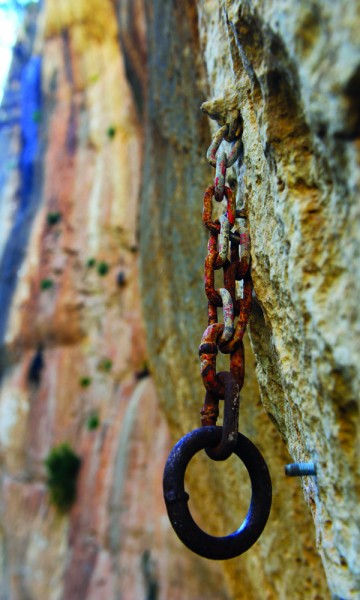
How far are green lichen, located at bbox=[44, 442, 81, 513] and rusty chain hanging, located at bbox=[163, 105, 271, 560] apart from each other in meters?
7.37

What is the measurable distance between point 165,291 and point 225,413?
295cm

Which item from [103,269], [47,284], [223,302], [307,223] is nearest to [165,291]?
[223,302]

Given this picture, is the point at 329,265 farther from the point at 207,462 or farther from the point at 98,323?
the point at 98,323

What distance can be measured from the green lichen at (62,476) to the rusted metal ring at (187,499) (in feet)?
24.2

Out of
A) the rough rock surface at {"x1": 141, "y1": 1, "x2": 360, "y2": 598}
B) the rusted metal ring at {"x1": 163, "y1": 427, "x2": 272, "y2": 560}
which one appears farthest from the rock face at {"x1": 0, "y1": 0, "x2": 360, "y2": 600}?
the rusted metal ring at {"x1": 163, "y1": 427, "x2": 272, "y2": 560}

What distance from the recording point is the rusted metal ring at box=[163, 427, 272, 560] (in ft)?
3.76

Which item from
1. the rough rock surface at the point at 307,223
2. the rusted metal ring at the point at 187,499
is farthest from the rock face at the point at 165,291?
the rusted metal ring at the point at 187,499

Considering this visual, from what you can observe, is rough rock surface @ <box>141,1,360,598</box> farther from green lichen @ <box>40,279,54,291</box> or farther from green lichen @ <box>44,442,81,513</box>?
green lichen @ <box>40,279,54,291</box>

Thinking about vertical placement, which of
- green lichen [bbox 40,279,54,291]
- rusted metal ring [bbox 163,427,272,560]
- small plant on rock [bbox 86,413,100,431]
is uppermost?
green lichen [bbox 40,279,54,291]

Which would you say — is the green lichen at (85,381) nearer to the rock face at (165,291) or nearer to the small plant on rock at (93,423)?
the rock face at (165,291)

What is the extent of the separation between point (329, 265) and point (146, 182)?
436 centimetres

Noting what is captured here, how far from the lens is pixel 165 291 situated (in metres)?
4.11

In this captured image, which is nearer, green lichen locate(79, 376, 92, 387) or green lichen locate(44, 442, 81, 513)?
green lichen locate(44, 442, 81, 513)

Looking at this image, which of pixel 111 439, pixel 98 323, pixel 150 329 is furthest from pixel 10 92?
pixel 150 329
